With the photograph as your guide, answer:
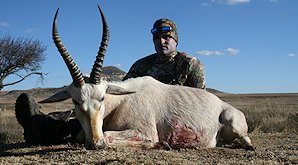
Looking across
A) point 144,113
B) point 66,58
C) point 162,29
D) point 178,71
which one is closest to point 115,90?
point 144,113

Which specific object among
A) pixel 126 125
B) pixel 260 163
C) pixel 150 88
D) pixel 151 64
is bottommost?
pixel 260 163

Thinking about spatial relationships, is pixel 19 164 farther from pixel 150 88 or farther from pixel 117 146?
pixel 150 88

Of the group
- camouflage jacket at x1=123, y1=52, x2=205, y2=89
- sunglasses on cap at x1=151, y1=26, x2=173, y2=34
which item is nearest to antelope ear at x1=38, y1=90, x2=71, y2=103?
camouflage jacket at x1=123, y1=52, x2=205, y2=89

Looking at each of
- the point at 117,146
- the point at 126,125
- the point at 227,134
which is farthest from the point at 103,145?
the point at 227,134

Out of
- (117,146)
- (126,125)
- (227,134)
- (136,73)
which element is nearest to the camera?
(117,146)

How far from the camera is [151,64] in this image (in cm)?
945

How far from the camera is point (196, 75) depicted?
894 cm

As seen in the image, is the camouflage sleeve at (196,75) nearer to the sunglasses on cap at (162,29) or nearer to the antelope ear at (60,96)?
the sunglasses on cap at (162,29)

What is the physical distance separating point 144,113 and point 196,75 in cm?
268

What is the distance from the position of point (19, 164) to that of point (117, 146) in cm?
138

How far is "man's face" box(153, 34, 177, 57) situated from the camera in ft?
30.0

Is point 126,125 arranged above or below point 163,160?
above

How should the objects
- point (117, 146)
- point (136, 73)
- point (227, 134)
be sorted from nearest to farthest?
point (117, 146), point (227, 134), point (136, 73)

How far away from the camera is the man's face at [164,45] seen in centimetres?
916
